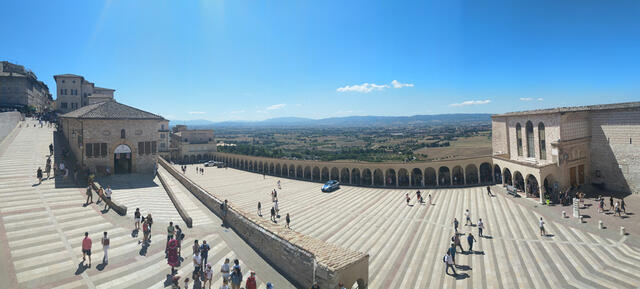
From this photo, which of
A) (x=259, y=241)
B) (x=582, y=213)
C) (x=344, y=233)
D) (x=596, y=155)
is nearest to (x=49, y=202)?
(x=259, y=241)

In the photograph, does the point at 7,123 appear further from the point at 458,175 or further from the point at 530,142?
the point at 530,142

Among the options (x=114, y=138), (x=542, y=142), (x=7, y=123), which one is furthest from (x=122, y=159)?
(x=542, y=142)

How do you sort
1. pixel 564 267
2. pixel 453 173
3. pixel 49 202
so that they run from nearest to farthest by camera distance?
pixel 564 267 → pixel 49 202 → pixel 453 173

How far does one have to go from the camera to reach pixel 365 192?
110 feet

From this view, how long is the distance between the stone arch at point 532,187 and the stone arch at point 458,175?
28.5ft

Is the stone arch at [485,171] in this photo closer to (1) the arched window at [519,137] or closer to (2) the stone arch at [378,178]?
(1) the arched window at [519,137]

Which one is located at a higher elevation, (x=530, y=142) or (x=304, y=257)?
(x=530, y=142)

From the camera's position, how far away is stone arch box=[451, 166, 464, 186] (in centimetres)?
3572

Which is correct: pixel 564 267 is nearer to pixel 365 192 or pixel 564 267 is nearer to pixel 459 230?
pixel 459 230

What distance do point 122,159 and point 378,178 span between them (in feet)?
97.4

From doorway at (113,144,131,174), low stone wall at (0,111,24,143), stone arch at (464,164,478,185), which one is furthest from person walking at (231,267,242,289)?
low stone wall at (0,111,24,143)

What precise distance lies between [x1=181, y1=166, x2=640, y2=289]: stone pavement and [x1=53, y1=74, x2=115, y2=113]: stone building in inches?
1920

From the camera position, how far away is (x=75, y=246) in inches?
431

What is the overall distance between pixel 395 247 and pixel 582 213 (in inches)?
577
